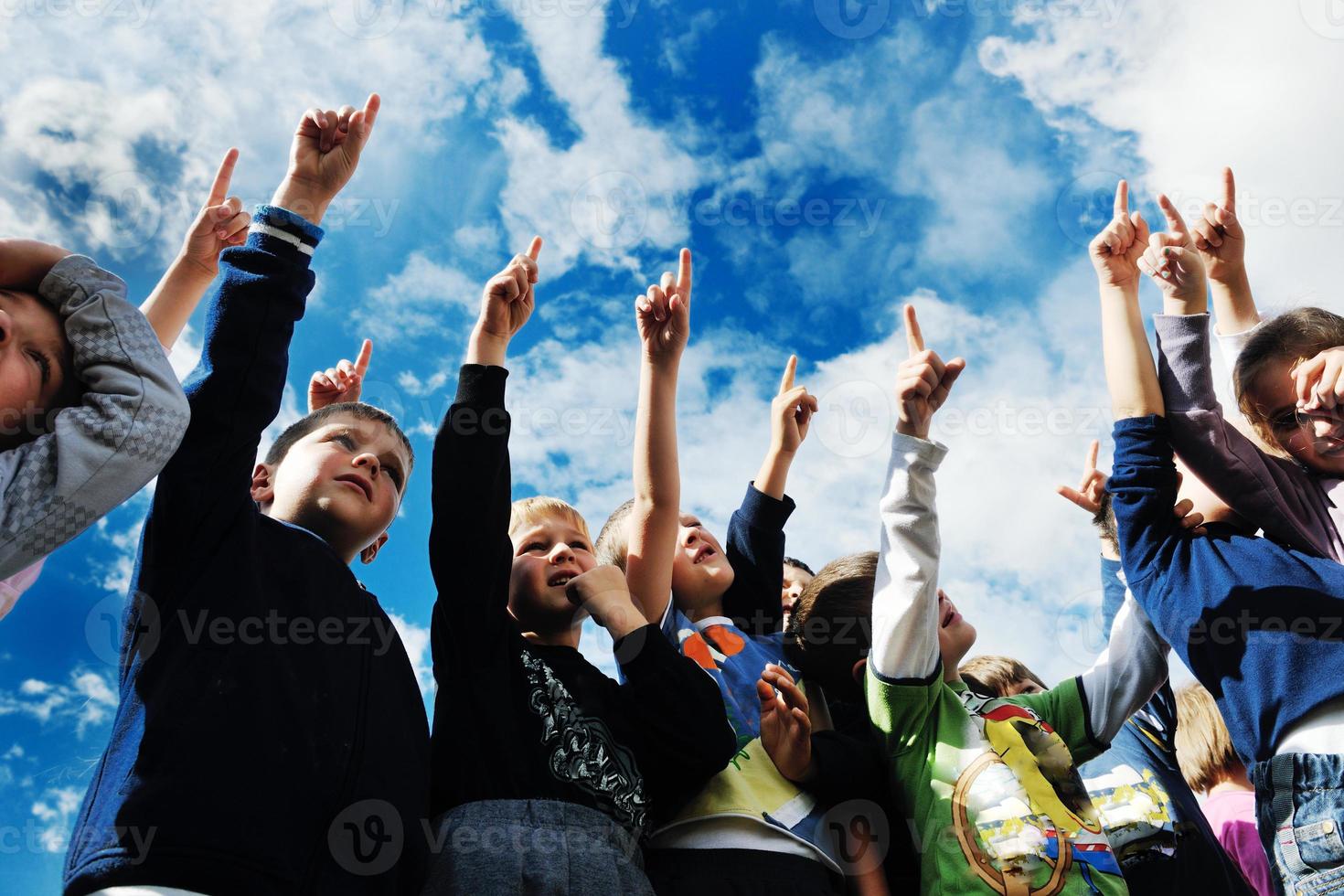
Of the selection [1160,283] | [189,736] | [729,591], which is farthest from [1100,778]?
[189,736]

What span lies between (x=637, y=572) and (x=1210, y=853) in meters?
1.93

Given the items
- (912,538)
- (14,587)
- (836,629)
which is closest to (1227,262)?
(912,538)

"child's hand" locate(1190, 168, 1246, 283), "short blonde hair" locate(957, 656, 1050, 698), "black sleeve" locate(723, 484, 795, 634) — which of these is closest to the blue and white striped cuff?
"black sleeve" locate(723, 484, 795, 634)

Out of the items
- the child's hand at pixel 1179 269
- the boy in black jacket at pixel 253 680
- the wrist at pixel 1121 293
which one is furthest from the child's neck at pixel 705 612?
the child's hand at pixel 1179 269

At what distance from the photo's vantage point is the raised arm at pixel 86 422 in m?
1.60

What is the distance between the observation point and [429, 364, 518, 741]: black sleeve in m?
2.25

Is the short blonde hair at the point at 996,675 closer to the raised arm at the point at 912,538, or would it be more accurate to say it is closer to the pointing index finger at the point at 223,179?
the raised arm at the point at 912,538

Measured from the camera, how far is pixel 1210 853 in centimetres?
295

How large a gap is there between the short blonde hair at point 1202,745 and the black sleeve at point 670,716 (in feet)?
7.40

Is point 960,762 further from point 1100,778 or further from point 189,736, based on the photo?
point 189,736

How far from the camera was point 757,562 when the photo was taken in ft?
11.0

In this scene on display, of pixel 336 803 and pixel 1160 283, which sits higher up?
pixel 1160 283

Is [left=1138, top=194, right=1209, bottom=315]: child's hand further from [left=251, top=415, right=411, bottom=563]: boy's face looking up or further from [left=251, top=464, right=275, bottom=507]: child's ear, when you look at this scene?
[left=251, top=464, right=275, bottom=507]: child's ear

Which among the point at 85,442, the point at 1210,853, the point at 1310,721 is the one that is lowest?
the point at 1210,853
